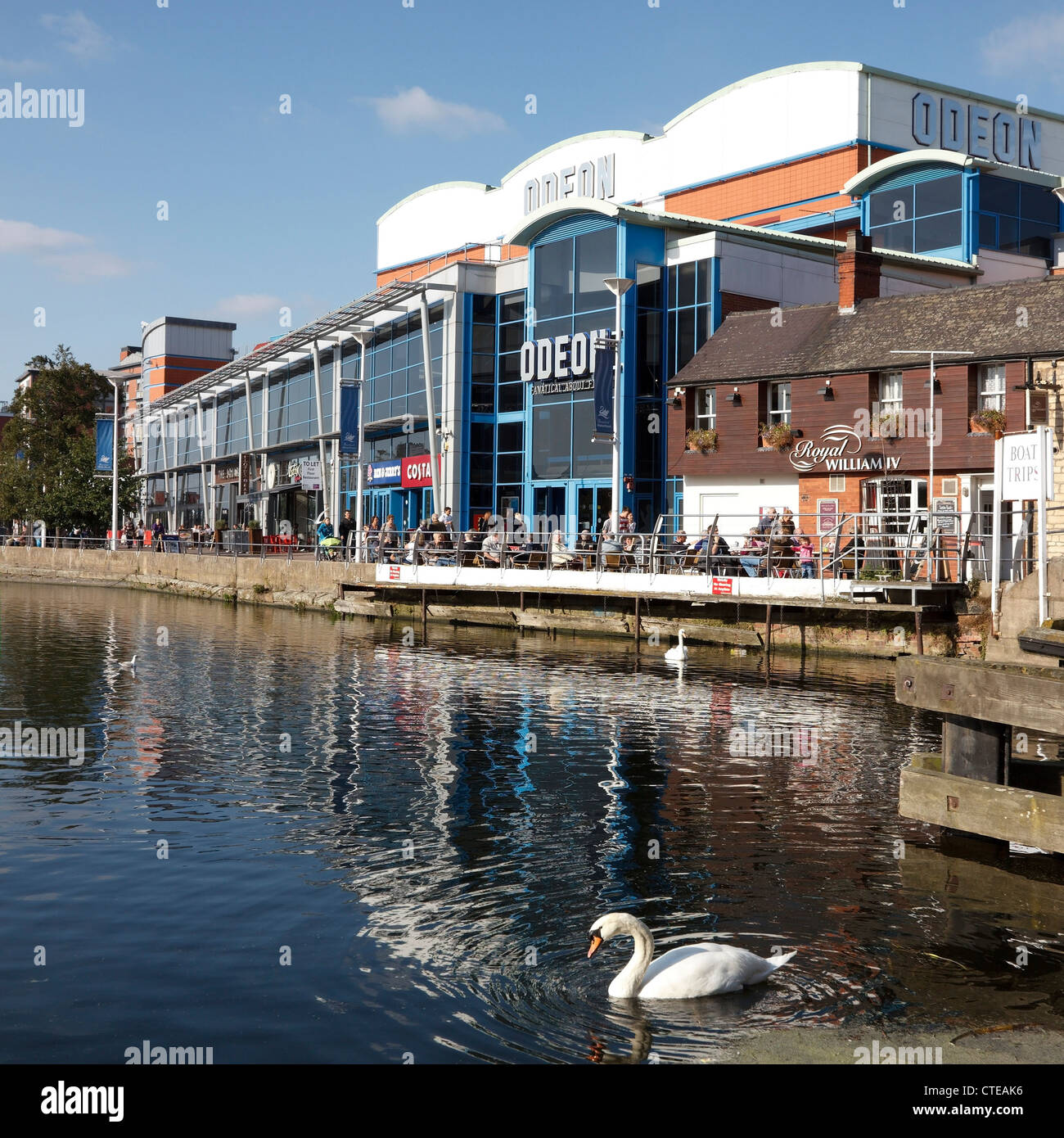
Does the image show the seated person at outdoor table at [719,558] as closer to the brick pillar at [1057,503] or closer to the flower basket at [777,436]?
the flower basket at [777,436]

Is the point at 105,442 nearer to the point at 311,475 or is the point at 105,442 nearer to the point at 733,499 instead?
the point at 311,475

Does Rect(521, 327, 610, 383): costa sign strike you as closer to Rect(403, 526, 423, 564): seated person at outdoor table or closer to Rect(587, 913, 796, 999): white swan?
Rect(403, 526, 423, 564): seated person at outdoor table

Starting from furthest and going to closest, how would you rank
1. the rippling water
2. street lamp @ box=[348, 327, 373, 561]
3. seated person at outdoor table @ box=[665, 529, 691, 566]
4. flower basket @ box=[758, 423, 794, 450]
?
1. street lamp @ box=[348, 327, 373, 561]
2. flower basket @ box=[758, 423, 794, 450]
3. seated person at outdoor table @ box=[665, 529, 691, 566]
4. the rippling water

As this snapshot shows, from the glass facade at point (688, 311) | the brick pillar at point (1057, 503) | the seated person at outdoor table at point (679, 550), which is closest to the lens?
the brick pillar at point (1057, 503)

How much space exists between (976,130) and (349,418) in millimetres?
29387

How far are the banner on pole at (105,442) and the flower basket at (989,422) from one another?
4157 cm

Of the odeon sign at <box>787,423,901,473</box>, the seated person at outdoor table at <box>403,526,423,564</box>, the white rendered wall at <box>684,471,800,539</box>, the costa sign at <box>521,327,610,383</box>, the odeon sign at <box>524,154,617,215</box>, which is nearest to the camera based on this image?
the odeon sign at <box>787,423,901,473</box>

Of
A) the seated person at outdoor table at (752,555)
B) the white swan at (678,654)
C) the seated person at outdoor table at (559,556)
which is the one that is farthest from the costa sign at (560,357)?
the white swan at (678,654)

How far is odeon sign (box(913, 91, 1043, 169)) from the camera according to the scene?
50.5 meters

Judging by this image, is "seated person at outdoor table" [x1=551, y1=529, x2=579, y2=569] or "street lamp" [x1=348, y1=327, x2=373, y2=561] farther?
"street lamp" [x1=348, y1=327, x2=373, y2=561]

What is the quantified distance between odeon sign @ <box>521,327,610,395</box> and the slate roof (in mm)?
4685

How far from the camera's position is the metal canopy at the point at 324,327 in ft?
152

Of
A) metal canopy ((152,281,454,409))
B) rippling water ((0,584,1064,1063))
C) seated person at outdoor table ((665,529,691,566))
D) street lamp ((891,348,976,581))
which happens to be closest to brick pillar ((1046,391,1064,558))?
street lamp ((891,348,976,581))

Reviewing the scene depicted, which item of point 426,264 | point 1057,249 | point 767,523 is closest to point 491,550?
point 767,523
